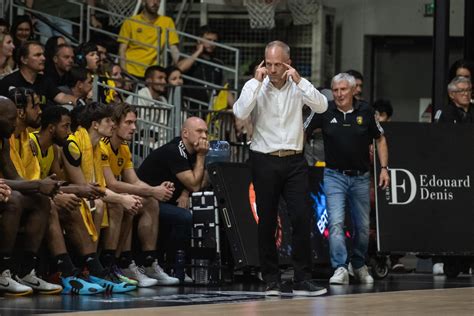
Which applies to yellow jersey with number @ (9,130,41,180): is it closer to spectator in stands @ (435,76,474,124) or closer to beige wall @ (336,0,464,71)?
spectator in stands @ (435,76,474,124)

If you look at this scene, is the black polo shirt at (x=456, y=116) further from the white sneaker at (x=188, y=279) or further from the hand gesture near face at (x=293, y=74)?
the hand gesture near face at (x=293, y=74)

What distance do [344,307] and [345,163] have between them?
407cm

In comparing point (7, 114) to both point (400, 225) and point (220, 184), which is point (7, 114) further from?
point (400, 225)

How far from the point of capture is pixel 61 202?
39.9 feet

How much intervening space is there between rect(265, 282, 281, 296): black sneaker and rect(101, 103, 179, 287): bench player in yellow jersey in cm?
158

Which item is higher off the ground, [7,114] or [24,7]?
[24,7]

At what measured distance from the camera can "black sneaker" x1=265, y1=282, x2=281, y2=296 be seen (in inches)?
479

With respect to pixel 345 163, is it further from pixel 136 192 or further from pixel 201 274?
pixel 136 192

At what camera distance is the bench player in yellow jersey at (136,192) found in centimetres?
1355

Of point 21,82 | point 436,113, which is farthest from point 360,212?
point 21,82

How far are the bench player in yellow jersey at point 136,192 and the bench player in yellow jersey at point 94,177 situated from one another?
10.3 inches

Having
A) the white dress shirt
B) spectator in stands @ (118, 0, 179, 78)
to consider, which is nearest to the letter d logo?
the white dress shirt

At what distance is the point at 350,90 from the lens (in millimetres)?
14516

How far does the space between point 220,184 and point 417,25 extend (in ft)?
32.9
